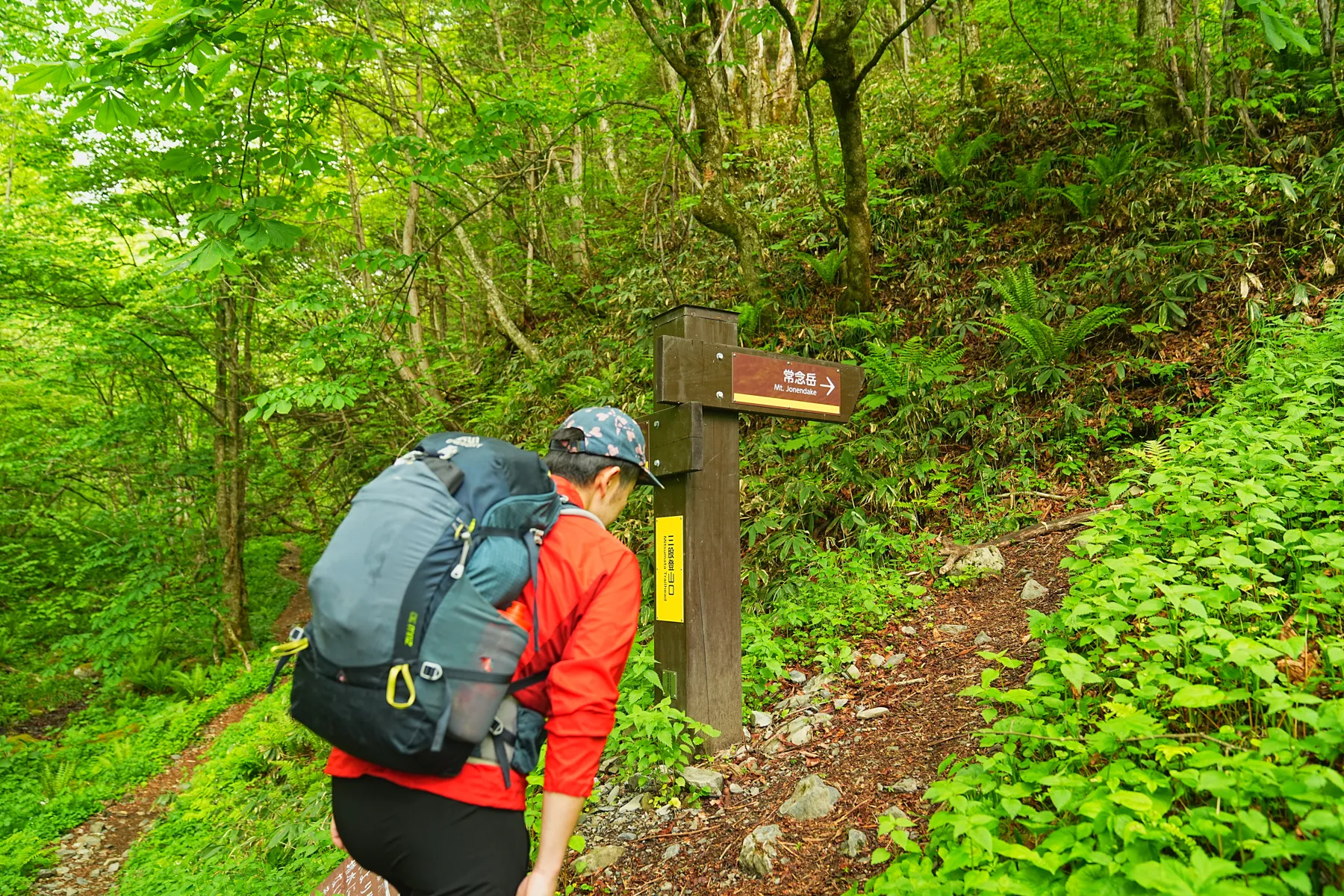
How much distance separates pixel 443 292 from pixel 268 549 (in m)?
6.91

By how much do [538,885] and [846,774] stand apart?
227cm

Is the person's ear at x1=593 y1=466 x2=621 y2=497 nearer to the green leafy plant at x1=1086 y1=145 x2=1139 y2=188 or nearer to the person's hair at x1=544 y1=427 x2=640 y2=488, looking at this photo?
the person's hair at x1=544 y1=427 x2=640 y2=488

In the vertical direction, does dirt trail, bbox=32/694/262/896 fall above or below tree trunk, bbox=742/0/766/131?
below

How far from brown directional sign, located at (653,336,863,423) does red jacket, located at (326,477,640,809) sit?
206 cm

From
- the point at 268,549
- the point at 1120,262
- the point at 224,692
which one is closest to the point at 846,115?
the point at 1120,262

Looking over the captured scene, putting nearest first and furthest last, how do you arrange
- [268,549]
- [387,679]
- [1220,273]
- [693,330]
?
[387,679], [693,330], [1220,273], [268,549]

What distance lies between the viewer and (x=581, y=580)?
5.72 ft

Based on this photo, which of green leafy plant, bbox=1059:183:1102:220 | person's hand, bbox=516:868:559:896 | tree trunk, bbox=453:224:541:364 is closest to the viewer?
person's hand, bbox=516:868:559:896

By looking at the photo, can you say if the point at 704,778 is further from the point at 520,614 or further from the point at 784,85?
the point at 784,85

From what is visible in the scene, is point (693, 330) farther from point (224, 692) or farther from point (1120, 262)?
point (224, 692)

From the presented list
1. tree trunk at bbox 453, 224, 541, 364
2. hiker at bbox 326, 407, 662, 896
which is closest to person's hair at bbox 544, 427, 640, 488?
hiker at bbox 326, 407, 662, 896

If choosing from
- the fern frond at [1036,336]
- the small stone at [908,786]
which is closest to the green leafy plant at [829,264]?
the fern frond at [1036,336]

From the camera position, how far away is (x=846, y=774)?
135 inches

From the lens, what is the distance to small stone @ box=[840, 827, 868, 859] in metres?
2.88
